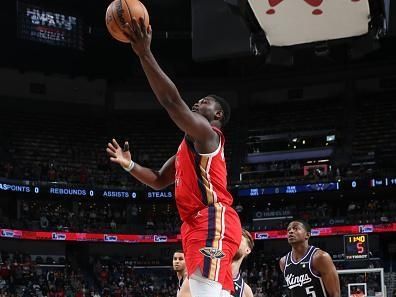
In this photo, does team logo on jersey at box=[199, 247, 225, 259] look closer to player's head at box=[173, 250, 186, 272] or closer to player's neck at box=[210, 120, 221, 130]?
player's neck at box=[210, 120, 221, 130]

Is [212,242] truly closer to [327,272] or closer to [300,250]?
[327,272]

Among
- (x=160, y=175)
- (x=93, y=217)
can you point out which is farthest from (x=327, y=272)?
(x=93, y=217)

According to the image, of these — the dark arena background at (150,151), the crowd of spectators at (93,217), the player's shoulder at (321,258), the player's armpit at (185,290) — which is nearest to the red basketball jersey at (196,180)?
the player's armpit at (185,290)

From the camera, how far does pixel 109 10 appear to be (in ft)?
14.4

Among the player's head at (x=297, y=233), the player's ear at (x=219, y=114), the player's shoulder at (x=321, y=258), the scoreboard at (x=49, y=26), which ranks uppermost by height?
the scoreboard at (x=49, y=26)

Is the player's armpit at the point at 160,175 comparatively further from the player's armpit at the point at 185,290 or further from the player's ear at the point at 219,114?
the player's armpit at the point at 185,290

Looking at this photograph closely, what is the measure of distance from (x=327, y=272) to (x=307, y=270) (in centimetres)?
24

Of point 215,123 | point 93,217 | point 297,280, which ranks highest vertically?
point 93,217

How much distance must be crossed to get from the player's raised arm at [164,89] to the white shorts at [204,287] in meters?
0.88

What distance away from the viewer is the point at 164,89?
415 cm

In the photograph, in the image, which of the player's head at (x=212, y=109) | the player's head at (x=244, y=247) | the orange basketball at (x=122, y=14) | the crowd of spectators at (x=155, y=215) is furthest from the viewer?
the crowd of spectators at (x=155, y=215)

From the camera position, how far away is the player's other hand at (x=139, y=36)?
4031 millimetres

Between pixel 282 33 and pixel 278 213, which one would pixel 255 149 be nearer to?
pixel 278 213

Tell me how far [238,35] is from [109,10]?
2337 millimetres
